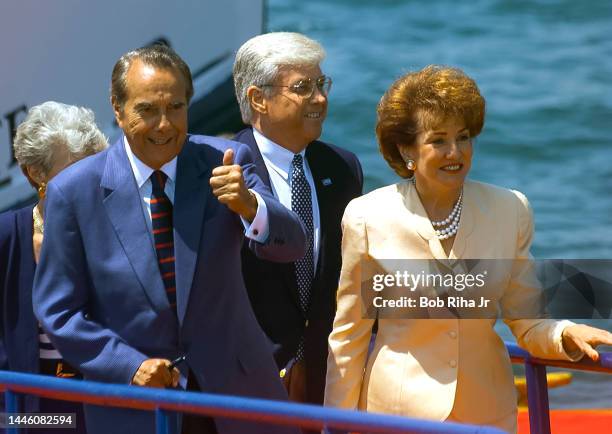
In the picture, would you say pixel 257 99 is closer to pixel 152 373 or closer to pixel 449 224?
pixel 449 224

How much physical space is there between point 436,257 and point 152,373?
2.37ft

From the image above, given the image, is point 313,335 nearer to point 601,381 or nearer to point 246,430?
point 246,430

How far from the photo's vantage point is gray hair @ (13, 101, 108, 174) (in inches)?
155

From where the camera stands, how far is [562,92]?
65.4 feet

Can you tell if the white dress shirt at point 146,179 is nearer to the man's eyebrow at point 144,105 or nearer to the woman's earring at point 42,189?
the man's eyebrow at point 144,105

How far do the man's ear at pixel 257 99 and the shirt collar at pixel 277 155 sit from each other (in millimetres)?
85

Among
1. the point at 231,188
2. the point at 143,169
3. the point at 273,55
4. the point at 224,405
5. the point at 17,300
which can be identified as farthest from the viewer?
the point at 273,55

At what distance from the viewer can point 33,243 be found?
3863mm

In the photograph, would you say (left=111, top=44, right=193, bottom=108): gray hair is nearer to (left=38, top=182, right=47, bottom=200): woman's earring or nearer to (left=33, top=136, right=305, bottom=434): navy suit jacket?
(left=33, top=136, right=305, bottom=434): navy suit jacket

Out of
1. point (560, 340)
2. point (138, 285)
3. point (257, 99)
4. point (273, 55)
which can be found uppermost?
point (273, 55)

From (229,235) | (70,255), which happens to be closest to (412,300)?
(229,235)

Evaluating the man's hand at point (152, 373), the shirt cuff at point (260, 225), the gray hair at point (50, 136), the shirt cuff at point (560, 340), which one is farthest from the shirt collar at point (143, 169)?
the shirt cuff at point (560, 340)

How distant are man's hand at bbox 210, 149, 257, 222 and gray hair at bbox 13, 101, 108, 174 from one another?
32.9 inches

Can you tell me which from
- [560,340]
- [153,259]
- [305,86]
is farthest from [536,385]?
[153,259]
